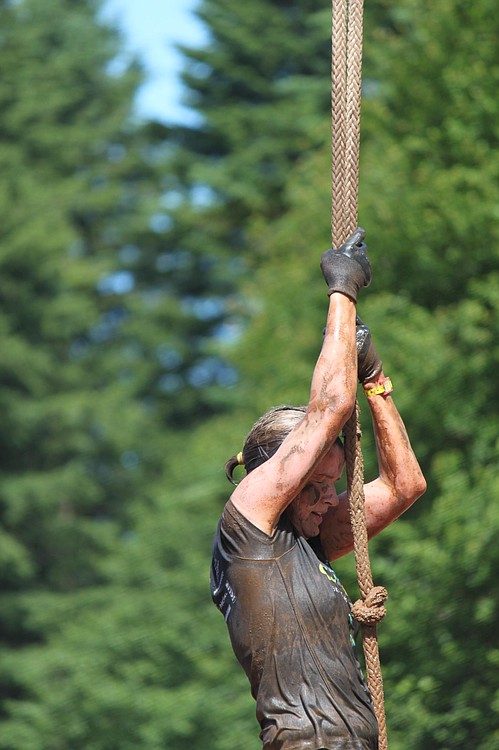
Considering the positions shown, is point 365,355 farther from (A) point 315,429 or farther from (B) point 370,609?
(B) point 370,609

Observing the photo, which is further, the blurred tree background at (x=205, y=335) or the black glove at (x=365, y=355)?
the blurred tree background at (x=205, y=335)

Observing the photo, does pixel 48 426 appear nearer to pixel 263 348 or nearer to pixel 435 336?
pixel 263 348

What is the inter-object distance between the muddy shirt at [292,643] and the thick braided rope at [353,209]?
0.15 metres

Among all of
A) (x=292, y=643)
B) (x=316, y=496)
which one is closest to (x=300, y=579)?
(x=292, y=643)

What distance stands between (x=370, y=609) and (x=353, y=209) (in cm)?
129

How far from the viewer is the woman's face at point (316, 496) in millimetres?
4020

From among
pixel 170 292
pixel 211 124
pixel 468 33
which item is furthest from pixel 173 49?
pixel 468 33

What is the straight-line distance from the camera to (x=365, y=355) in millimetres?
4180

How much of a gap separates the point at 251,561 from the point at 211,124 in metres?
18.6

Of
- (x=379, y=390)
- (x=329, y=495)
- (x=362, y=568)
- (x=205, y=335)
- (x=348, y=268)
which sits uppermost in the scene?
(x=205, y=335)

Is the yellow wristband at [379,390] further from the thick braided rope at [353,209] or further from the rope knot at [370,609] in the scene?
the rope knot at [370,609]

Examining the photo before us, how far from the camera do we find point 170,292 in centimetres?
2470

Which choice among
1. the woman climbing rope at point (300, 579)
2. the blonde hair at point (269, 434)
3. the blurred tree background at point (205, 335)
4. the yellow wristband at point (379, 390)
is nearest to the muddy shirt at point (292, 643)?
the woman climbing rope at point (300, 579)

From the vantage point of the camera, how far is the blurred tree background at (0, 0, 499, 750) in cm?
1119
